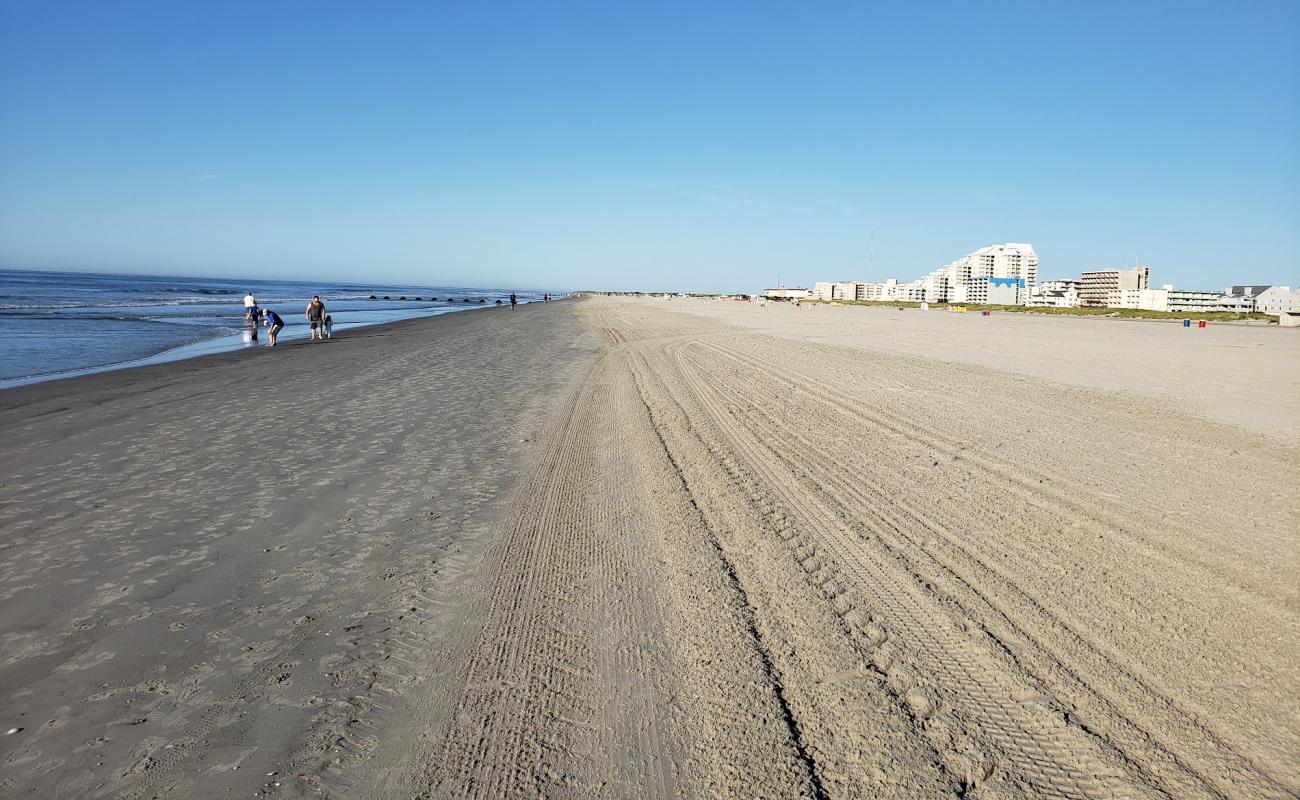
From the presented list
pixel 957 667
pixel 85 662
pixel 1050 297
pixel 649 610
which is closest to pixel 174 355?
pixel 85 662

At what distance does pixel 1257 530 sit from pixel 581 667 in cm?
563

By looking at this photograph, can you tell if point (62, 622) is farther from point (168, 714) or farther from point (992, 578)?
point (992, 578)

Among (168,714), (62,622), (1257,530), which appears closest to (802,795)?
(168,714)

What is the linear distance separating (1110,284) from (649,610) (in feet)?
675

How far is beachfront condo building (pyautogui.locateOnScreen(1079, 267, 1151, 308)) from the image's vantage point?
509ft

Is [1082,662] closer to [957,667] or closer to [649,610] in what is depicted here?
[957,667]

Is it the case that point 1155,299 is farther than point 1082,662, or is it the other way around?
point 1155,299

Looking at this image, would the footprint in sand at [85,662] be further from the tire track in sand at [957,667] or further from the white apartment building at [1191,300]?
the white apartment building at [1191,300]

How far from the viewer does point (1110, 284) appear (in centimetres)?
16688

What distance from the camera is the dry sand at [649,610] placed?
266cm

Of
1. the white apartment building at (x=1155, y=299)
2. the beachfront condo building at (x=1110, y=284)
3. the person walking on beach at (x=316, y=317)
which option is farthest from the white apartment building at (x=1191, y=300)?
the person walking on beach at (x=316, y=317)

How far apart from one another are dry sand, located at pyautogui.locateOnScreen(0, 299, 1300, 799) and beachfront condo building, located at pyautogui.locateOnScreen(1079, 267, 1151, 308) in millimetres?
176396

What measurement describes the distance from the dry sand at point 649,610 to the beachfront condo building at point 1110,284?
176 meters

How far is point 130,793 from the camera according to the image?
8.21 ft
